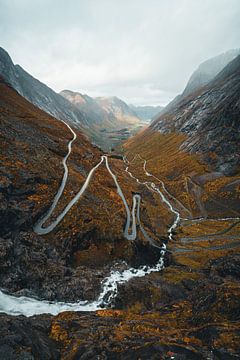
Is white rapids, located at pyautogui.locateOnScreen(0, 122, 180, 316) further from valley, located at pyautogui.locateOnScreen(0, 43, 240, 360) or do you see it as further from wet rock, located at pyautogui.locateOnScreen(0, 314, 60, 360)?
wet rock, located at pyautogui.locateOnScreen(0, 314, 60, 360)

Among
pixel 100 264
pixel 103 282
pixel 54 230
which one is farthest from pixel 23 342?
pixel 54 230

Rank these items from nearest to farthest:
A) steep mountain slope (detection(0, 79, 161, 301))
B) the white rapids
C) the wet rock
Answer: the wet rock → the white rapids → steep mountain slope (detection(0, 79, 161, 301))

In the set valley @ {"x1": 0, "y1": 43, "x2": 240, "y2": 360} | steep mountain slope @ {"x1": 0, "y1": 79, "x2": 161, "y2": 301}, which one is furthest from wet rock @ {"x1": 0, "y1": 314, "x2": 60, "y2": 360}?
steep mountain slope @ {"x1": 0, "y1": 79, "x2": 161, "y2": 301}

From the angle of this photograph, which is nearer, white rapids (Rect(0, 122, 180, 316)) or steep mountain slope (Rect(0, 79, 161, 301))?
white rapids (Rect(0, 122, 180, 316))

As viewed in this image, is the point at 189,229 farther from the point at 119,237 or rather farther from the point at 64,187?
the point at 64,187

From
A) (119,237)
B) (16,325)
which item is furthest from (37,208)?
(16,325)

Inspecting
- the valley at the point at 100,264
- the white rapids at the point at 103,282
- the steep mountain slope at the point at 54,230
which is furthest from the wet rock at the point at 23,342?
the steep mountain slope at the point at 54,230

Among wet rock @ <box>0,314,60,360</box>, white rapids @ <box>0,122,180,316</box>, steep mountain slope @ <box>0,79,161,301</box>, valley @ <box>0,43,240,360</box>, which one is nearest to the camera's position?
wet rock @ <box>0,314,60,360</box>


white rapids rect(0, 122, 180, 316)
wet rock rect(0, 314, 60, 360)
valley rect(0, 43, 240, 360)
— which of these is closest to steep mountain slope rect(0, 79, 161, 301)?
valley rect(0, 43, 240, 360)

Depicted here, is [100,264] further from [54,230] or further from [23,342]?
[23,342]

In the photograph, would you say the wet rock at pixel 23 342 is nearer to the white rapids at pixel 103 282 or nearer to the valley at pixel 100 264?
the valley at pixel 100 264

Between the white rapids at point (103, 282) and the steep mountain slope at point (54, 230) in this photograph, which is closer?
the white rapids at point (103, 282)
